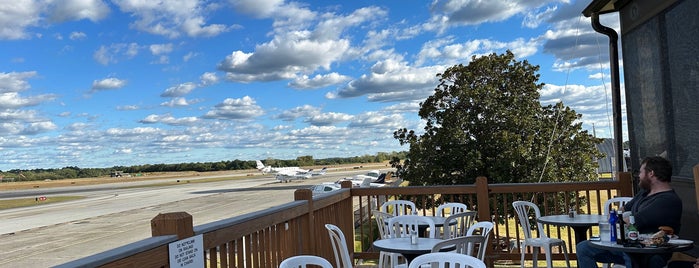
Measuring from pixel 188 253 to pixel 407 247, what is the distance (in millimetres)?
1961

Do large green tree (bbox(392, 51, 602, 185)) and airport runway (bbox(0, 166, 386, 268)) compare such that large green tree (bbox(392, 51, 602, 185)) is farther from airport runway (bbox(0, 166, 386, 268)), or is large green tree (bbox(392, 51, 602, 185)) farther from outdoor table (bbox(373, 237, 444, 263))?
airport runway (bbox(0, 166, 386, 268))

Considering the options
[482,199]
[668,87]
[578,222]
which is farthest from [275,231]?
[668,87]

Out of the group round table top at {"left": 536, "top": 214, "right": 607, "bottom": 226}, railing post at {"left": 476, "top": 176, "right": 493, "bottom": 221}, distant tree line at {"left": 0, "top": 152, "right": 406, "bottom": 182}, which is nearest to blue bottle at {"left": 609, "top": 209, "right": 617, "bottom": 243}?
round table top at {"left": 536, "top": 214, "right": 607, "bottom": 226}

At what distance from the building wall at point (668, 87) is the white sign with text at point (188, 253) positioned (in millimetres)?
4051

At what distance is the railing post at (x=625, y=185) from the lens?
5.62 metres

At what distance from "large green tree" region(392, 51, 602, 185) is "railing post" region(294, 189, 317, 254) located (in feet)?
24.7

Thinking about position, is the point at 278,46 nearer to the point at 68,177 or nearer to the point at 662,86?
the point at 662,86

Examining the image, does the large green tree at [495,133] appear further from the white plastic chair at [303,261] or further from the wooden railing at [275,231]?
the white plastic chair at [303,261]

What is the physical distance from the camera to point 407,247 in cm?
392

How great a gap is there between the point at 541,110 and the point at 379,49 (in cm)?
1420

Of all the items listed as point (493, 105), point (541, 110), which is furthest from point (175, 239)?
point (541, 110)

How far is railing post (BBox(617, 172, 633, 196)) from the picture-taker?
5.62 m

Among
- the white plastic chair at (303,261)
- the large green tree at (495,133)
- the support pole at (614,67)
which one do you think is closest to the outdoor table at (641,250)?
the white plastic chair at (303,261)

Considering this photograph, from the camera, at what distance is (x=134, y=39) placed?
2576 inches
